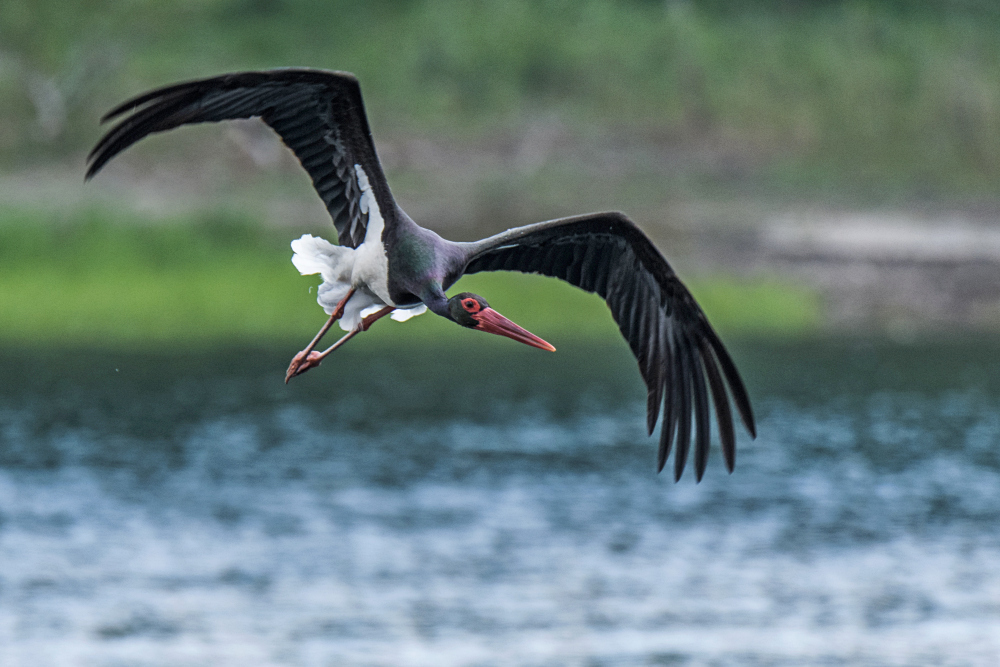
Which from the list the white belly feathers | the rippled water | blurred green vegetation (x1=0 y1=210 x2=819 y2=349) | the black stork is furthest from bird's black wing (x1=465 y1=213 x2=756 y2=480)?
blurred green vegetation (x1=0 y1=210 x2=819 y2=349)

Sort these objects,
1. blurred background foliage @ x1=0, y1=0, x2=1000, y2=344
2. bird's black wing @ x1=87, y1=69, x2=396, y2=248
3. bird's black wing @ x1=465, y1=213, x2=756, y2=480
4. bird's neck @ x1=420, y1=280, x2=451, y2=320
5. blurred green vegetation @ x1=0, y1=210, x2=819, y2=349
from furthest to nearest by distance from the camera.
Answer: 1. blurred background foliage @ x1=0, y1=0, x2=1000, y2=344
2. blurred green vegetation @ x1=0, y1=210, x2=819, y2=349
3. bird's black wing @ x1=465, y1=213, x2=756, y2=480
4. bird's neck @ x1=420, y1=280, x2=451, y2=320
5. bird's black wing @ x1=87, y1=69, x2=396, y2=248

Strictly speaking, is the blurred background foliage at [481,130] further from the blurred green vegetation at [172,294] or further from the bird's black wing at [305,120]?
the bird's black wing at [305,120]

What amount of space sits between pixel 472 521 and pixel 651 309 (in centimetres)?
1515

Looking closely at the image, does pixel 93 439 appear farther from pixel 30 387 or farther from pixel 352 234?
pixel 352 234

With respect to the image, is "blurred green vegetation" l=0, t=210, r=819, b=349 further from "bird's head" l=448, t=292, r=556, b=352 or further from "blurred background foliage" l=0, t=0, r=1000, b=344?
"bird's head" l=448, t=292, r=556, b=352

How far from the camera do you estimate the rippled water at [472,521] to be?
746 inches

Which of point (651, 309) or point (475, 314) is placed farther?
point (651, 309)

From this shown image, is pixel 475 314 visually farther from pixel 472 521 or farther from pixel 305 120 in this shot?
pixel 472 521

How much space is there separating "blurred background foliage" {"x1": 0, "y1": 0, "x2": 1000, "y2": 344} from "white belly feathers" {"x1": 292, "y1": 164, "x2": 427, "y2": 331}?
30.4 m

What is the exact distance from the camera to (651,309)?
9.63 metres

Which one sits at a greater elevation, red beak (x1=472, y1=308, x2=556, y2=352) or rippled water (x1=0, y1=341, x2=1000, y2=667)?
rippled water (x1=0, y1=341, x2=1000, y2=667)

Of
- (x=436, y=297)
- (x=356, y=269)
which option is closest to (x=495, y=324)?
(x=436, y=297)

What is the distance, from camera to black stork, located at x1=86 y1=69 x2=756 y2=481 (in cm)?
827

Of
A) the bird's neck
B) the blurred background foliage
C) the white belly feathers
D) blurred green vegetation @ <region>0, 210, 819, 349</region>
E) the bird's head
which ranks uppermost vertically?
the blurred background foliage
